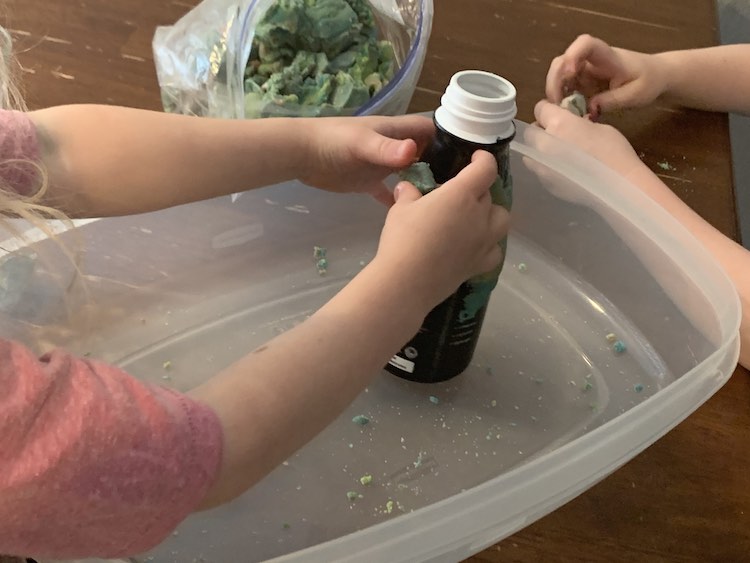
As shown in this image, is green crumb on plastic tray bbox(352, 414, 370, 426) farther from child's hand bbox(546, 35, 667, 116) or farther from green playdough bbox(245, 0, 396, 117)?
child's hand bbox(546, 35, 667, 116)

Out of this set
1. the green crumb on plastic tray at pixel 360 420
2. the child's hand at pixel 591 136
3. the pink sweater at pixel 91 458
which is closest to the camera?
A: the pink sweater at pixel 91 458

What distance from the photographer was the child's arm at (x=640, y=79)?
0.68 meters

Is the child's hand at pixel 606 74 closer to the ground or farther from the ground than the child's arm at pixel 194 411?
farther from the ground

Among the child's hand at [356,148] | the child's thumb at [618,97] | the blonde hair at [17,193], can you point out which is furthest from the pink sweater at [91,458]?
the child's thumb at [618,97]

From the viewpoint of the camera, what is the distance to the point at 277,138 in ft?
1.77

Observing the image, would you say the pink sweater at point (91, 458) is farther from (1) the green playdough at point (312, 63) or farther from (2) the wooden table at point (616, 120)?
(1) the green playdough at point (312, 63)

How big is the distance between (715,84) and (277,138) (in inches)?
17.0

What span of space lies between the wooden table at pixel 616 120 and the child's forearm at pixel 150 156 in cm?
13

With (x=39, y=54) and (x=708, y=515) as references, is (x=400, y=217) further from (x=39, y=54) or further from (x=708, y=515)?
(x=39, y=54)

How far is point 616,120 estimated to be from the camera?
69cm

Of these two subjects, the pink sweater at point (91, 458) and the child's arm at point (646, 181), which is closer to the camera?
the pink sweater at point (91, 458)

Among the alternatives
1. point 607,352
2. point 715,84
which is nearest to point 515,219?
point 607,352

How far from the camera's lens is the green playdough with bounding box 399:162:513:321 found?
1.52 ft

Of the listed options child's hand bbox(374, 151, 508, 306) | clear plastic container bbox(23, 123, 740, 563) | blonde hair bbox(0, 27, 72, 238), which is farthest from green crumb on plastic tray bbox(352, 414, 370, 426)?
blonde hair bbox(0, 27, 72, 238)
